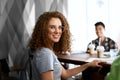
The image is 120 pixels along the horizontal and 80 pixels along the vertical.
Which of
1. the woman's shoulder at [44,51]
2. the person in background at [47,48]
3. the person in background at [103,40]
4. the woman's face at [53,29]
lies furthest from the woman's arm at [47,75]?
the person in background at [103,40]

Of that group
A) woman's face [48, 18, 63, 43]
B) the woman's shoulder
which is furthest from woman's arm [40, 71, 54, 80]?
woman's face [48, 18, 63, 43]

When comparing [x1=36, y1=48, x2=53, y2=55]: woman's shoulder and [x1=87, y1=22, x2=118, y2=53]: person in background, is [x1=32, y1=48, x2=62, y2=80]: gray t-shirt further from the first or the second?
[x1=87, y1=22, x2=118, y2=53]: person in background

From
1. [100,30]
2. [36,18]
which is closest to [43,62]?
[36,18]

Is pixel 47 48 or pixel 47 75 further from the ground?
pixel 47 48

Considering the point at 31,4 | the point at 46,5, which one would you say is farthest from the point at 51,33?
the point at 46,5

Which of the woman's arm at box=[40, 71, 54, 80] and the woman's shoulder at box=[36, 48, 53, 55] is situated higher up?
the woman's shoulder at box=[36, 48, 53, 55]

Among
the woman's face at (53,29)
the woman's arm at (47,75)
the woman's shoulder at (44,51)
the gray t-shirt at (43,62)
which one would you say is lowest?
the woman's arm at (47,75)

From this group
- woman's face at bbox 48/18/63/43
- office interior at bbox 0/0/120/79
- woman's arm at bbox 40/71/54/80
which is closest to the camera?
woman's arm at bbox 40/71/54/80

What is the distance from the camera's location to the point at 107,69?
1614mm

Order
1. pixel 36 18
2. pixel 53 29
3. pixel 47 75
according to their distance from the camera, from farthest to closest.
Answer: pixel 36 18, pixel 53 29, pixel 47 75

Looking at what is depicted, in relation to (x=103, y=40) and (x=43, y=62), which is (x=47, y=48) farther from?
(x=103, y=40)

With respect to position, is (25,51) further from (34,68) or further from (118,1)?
(118,1)

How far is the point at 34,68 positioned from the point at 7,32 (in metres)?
1.20

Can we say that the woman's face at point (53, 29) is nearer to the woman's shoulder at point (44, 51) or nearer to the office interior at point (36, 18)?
the woman's shoulder at point (44, 51)
